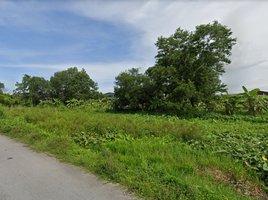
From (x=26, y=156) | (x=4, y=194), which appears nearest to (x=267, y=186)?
(x=4, y=194)

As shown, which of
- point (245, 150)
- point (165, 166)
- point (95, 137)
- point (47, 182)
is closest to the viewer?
point (47, 182)

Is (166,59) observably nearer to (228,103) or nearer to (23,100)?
(228,103)

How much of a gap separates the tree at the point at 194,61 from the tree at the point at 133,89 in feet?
7.12

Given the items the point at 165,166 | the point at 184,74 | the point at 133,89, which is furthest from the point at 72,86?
the point at 165,166

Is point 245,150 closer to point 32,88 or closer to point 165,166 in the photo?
point 165,166

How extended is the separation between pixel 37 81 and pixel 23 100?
4.38 metres

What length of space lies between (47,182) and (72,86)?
2667 centimetres

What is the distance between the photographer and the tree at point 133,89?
49.1 ft

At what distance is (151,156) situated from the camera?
3.94m

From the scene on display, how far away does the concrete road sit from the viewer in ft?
9.00

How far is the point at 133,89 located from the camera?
15.0 m

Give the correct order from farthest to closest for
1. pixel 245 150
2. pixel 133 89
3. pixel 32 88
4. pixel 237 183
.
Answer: pixel 32 88 → pixel 133 89 → pixel 245 150 → pixel 237 183

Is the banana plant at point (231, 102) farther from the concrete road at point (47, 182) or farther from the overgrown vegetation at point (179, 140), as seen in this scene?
the concrete road at point (47, 182)

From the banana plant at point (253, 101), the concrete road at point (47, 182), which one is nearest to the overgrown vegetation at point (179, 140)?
the banana plant at point (253, 101)
